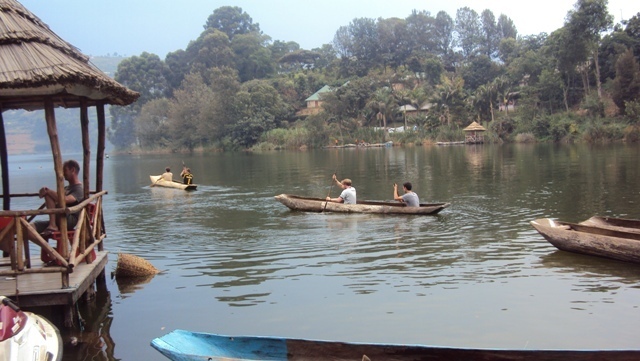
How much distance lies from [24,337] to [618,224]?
10822 mm

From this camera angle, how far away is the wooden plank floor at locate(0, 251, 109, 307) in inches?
301

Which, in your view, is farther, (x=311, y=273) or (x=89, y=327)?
(x=311, y=273)

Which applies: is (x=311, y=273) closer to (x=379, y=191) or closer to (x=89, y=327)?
(x=89, y=327)

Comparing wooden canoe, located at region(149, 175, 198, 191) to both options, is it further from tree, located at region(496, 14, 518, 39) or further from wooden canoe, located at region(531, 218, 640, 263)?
tree, located at region(496, 14, 518, 39)

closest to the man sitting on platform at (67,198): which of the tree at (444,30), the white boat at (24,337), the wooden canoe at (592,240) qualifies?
the white boat at (24,337)

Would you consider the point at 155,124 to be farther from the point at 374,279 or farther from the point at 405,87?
the point at 374,279

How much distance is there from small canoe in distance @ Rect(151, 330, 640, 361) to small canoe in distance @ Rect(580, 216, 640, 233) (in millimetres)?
6701

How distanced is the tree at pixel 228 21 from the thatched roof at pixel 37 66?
420ft

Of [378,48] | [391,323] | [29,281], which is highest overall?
[378,48]

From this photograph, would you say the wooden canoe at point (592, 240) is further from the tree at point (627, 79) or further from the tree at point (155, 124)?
the tree at point (155, 124)

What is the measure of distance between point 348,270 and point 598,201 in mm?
10884

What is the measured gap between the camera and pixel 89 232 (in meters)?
9.47

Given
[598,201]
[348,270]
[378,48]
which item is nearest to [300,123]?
[378,48]

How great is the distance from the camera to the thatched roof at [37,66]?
7.60 meters
